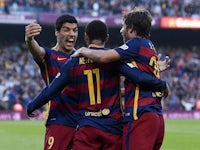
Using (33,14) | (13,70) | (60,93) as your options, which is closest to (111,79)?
(60,93)

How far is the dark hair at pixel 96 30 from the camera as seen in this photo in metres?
6.49

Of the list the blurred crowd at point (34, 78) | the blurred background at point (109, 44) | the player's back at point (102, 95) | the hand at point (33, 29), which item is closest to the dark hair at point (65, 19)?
the hand at point (33, 29)

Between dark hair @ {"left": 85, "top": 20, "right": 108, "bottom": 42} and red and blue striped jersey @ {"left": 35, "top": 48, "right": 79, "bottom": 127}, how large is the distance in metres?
0.73

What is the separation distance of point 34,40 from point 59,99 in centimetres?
68

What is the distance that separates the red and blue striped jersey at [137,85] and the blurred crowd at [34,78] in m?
22.7

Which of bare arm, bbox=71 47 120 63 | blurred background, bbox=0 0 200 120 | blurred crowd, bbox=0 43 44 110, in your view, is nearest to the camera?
bare arm, bbox=71 47 120 63

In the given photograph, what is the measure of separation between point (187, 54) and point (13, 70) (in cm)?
1222

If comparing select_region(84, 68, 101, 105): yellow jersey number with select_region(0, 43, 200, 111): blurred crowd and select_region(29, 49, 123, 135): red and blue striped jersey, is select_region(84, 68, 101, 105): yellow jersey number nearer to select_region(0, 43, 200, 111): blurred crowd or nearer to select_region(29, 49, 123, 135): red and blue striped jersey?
select_region(29, 49, 123, 135): red and blue striped jersey

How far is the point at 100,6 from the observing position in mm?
37750

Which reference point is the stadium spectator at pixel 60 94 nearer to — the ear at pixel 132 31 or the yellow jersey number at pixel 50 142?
the yellow jersey number at pixel 50 142

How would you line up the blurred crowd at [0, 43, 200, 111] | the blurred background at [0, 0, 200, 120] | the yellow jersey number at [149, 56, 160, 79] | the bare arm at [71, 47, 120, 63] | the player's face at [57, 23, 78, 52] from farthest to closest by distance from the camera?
the blurred background at [0, 0, 200, 120], the blurred crowd at [0, 43, 200, 111], the player's face at [57, 23, 78, 52], the yellow jersey number at [149, 56, 160, 79], the bare arm at [71, 47, 120, 63]

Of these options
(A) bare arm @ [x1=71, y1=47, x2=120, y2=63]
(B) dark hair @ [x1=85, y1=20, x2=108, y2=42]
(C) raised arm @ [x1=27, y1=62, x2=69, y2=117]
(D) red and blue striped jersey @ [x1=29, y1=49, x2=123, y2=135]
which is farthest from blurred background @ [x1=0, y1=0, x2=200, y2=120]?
(A) bare arm @ [x1=71, y1=47, x2=120, y2=63]

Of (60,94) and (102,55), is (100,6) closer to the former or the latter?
(60,94)

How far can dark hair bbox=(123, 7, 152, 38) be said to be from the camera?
252 inches
